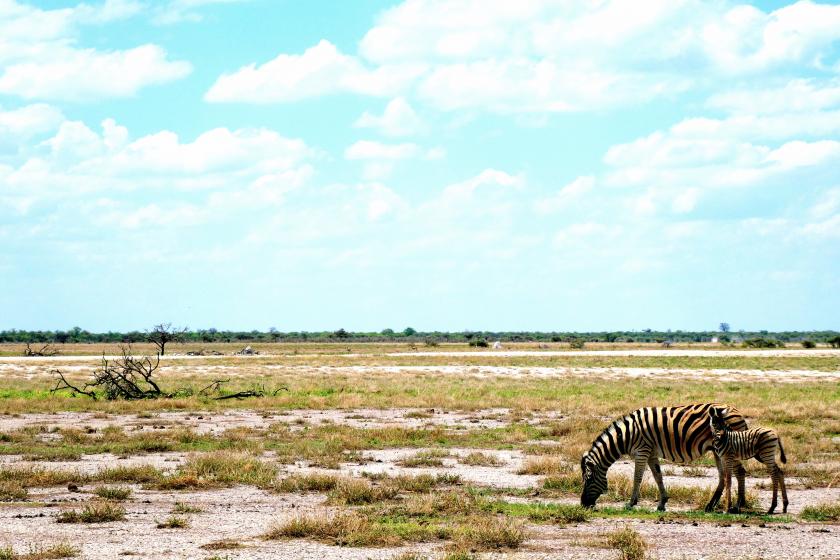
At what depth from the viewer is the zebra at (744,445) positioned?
14516 mm

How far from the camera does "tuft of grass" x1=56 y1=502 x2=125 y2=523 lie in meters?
14.6

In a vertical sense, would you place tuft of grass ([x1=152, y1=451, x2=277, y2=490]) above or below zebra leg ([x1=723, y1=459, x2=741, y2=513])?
below

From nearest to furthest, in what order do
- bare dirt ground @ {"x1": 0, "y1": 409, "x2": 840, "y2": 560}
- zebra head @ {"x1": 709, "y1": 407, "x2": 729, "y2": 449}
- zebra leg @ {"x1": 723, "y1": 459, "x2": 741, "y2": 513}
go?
bare dirt ground @ {"x1": 0, "y1": 409, "x2": 840, "y2": 560}
zebra head @ {"x1": 709, "y1": 407, "x2": 729, "y2": 449}
zebra leg @ {"x1": 723, "y1": 459, "x2": 741, "y2": 513}

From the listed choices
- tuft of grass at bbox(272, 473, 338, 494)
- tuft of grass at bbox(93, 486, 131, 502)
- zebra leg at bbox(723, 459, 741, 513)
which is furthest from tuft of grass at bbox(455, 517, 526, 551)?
tuft of grass at bbox(93, 486, 131, 502)

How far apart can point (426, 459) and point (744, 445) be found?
9.01m

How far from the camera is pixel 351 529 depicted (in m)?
13.5

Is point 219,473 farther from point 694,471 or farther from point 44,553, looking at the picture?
point 694,471

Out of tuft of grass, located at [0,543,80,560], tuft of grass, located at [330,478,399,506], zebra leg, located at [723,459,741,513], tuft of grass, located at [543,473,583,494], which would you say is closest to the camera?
tuft of grass, located at [0,543,80,560]

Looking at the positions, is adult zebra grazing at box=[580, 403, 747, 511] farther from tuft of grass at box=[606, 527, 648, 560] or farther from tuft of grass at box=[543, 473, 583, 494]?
tuft of grass at box=[606, 527, 648, 560]

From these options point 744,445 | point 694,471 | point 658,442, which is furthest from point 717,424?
point 694,471

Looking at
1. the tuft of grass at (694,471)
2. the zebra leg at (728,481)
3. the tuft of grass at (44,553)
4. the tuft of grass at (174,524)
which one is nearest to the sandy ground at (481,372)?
the tuft of grass at (694,471)

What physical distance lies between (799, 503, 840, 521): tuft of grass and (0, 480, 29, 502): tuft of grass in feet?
44.4

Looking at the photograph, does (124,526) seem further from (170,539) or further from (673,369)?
(673,369)

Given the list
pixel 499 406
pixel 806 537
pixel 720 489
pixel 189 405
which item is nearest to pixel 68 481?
pixel 720 489
